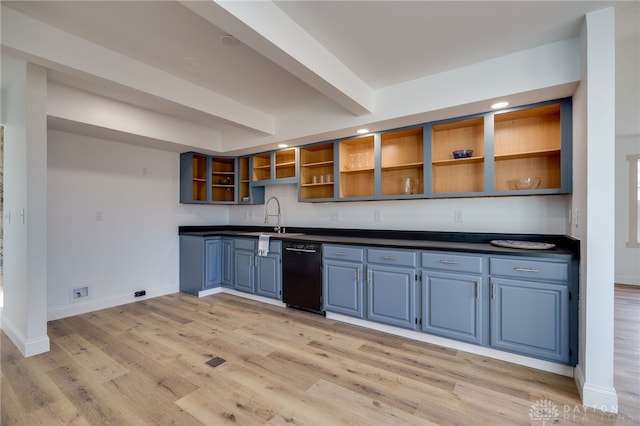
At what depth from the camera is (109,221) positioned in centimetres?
384

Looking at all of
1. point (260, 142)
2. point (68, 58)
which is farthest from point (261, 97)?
point (68, 58)

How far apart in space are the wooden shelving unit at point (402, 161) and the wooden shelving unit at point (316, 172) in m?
0.78

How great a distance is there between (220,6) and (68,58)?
1.46 m

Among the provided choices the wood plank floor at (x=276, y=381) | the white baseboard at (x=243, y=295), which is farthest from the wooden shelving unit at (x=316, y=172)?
the wood plank floor at (x=276, y=381)

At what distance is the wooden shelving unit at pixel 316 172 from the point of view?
13.4 ft

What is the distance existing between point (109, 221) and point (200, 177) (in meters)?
1.44

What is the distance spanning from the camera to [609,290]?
185 centimetres

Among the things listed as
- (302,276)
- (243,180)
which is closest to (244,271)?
(302,276)

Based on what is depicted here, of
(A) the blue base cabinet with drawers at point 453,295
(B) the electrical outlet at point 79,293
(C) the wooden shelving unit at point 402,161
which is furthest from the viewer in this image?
(B) the electrical outlet at point 79,293

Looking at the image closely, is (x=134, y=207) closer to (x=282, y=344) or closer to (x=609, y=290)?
(x=282, y=344)

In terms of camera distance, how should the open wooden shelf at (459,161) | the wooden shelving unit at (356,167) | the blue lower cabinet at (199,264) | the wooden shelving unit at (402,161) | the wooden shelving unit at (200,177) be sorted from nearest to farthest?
1. the open wooden shelf at (459,161)
2. the wooden shelving unit at (402,161)
3. the wooden shelving unit at (356,167)
4. the blue lower cabinet at (199,264)
5. the wooden shelving unit at (200,177)

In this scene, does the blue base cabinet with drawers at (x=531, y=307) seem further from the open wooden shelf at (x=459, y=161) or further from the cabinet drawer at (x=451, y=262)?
the open wooden shelf at (x=459, y=161)

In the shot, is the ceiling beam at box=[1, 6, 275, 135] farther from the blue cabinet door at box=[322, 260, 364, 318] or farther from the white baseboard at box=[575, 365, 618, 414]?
the white baseboard at box=[575, 365, 618, 414]

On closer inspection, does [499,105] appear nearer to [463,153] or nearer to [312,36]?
[463,153]
